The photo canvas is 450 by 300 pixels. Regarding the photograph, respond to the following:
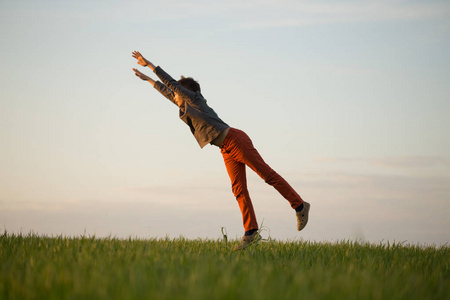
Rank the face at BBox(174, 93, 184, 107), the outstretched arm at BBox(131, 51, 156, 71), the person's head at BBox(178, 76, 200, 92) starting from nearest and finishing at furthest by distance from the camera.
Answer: the face at BBox(174, 93, 184, 107) → the outstretched arm at BBox(131, 51, 156, 71) → the person's head at BBox(178, 76, 200, 92)

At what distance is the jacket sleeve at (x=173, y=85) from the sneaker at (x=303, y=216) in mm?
2396

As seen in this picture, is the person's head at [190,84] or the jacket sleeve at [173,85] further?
the person's head at [190,84]

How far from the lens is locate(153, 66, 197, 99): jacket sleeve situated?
6.56m

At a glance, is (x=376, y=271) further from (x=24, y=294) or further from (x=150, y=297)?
(x=24, y=294)

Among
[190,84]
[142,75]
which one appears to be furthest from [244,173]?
[142,75]

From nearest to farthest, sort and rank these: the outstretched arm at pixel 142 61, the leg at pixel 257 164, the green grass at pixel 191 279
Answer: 1. the green grass at pixel 191 279
2. the leg at pixel 257 164
3. the outstretched arm at pixel 142 61

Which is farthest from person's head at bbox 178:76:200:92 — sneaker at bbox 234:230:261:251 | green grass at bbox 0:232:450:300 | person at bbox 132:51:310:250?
green grass at bbox 0:232:450:300

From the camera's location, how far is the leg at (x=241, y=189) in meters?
6.71

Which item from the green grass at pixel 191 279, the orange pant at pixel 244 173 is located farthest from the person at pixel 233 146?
the green grass at pixel 191 279

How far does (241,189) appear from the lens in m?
6.75

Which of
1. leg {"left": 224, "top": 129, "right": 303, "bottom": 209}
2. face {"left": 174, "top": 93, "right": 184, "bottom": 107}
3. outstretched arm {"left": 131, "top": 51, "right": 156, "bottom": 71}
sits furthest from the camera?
outstretched arm {"left": 131, "top": 51, "right": 156, "bottom": 71}

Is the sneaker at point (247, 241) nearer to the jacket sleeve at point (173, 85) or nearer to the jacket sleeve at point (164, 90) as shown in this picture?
the jacket sleeve at point (173, 85)

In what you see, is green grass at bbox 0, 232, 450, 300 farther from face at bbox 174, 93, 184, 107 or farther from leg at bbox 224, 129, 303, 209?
face at bbox 174, 93, 184, 107

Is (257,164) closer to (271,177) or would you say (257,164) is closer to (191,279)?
(271,177)
